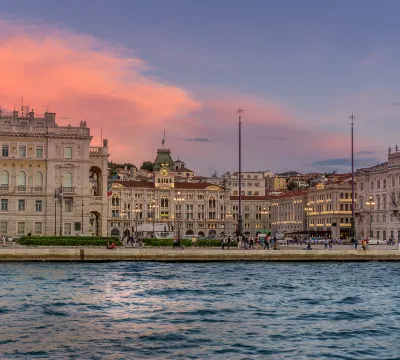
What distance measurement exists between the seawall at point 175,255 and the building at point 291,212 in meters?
104

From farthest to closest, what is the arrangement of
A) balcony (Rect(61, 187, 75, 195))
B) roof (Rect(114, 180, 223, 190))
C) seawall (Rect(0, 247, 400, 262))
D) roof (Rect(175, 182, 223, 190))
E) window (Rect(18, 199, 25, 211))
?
roof (Rect(175, 182, 223, 190)), roof (Rect(114, 180, 223, 190)), balcony (Rect(61, 187, 75, 195)), window (Rect(18, 199, 25, 211)), seawall (Rect(0, 247, 400, 262))

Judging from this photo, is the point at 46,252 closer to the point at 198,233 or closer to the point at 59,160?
the point at 59,160

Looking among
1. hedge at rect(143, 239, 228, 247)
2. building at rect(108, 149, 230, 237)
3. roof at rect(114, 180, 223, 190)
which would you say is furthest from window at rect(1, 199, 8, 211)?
roof at rect(114, 180, 223, 190)

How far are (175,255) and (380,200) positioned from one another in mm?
80680

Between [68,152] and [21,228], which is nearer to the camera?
[21,228]

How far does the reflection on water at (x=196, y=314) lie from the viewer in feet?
82.9

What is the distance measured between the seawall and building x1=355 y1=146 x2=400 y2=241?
5721 cm

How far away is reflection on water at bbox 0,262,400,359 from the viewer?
25.3 meters

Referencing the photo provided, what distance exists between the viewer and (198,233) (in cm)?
18738

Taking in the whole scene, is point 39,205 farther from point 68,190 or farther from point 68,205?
point 68,190

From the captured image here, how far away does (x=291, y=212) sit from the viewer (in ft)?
611

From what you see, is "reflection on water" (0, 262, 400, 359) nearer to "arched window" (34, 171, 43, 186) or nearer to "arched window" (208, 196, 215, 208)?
"arched window" (34, 171, 43, 186)

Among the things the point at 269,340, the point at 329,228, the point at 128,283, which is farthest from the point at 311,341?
the point at 329,228

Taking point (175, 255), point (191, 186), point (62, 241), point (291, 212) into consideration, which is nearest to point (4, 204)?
point (62, 241)
